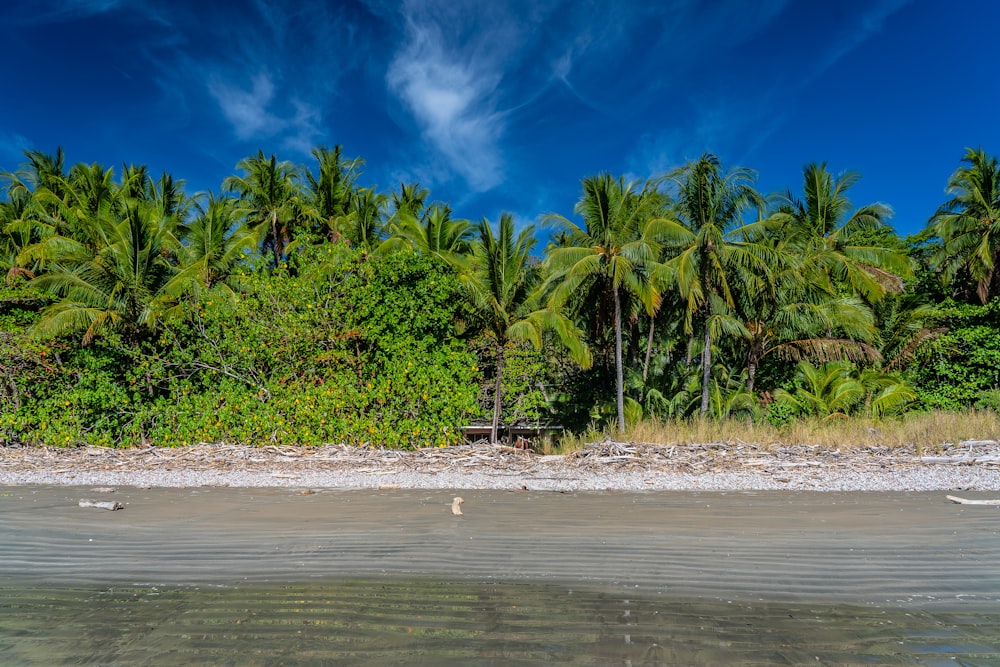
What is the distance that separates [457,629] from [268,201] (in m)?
23.3

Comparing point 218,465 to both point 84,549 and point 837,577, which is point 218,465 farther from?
point 837,577

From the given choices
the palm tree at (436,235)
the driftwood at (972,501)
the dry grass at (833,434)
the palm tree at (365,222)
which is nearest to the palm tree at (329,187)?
the palm tree at (365,222)

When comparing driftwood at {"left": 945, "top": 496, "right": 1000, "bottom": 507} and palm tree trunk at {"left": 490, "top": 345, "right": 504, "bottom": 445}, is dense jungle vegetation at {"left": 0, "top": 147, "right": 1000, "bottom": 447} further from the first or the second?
driftwood at {"left": 945, "top": 496, "right": 1000, "bottom": 507}

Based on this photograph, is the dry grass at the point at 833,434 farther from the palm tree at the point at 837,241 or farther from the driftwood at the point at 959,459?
the palm tree at the point at 837,241

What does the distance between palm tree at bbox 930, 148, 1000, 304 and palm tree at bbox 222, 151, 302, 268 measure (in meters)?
24.4

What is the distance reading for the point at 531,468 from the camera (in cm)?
1046

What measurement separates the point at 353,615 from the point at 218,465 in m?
8.25

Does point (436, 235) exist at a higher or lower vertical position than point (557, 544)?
higher

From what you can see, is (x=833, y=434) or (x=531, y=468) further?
(x=833, y=434)

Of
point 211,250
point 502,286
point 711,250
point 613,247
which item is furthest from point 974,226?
point 211,250

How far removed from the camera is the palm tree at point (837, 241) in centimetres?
1877

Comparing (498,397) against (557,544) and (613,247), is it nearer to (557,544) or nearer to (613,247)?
(613,247)

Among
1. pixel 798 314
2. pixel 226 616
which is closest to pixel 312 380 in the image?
pixel 226 616

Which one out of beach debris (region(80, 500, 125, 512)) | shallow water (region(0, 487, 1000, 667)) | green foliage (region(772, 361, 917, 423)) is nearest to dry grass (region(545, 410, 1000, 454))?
green foliage (region(772, 361, 917, 423))
